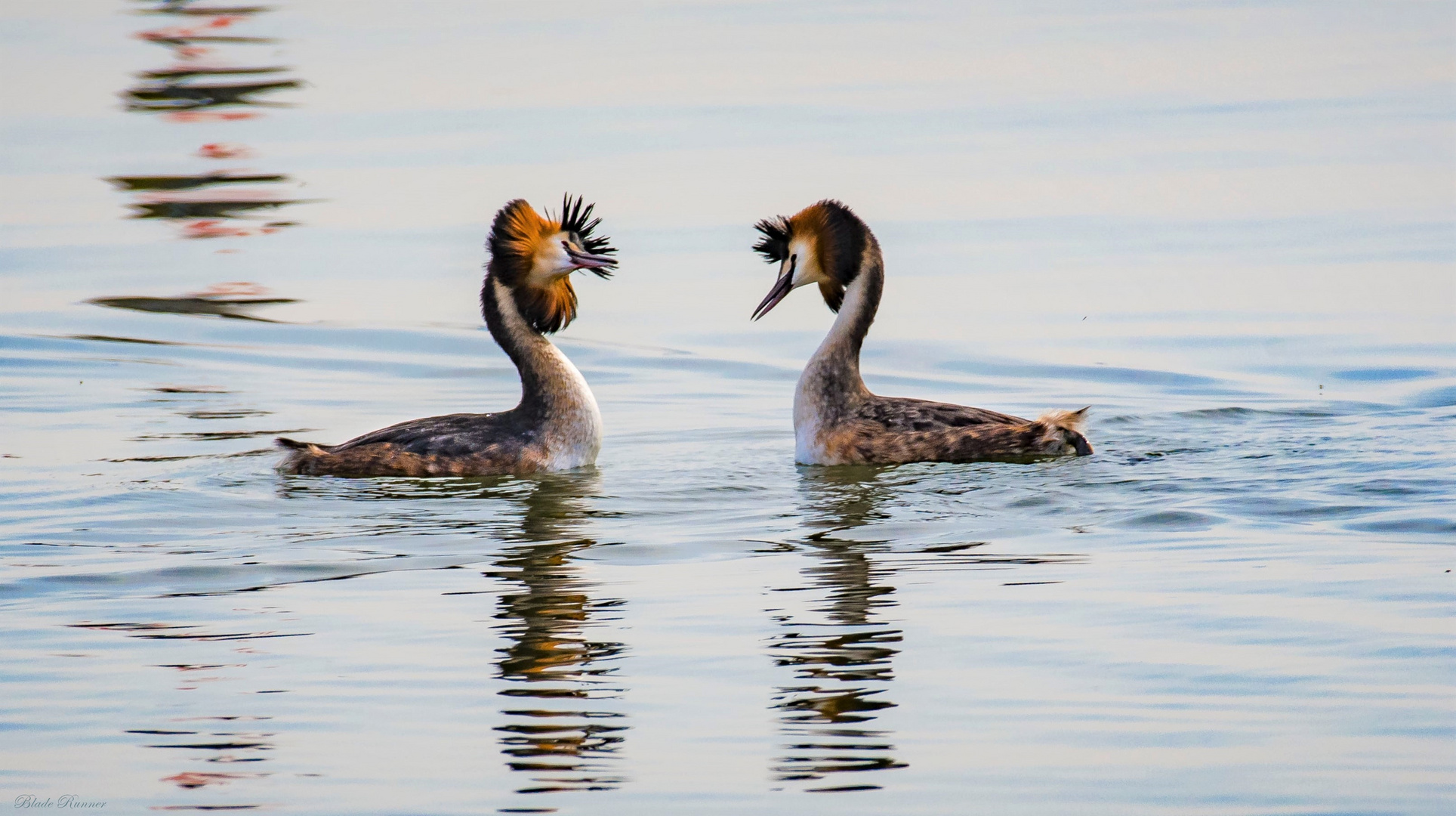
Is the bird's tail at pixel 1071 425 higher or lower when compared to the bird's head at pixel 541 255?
lower

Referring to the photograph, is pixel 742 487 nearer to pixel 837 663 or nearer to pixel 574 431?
pixel 574 431

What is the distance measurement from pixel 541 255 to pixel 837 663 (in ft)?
16.7

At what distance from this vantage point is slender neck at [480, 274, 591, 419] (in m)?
12.2

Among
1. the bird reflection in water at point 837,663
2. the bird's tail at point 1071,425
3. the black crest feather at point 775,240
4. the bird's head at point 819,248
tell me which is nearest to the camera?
the bird reflection in water at point 837,663

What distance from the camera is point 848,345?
12375 mm

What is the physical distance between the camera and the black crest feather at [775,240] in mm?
12492

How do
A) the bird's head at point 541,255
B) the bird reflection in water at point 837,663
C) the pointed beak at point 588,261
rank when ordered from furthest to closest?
the bird's head at point 541,255 → the pointed beak at point 588,261 → the bird reflection in water at point 837,663

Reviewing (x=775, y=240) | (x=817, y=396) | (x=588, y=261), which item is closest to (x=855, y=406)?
(x=817, y=396)

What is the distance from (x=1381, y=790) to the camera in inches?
256

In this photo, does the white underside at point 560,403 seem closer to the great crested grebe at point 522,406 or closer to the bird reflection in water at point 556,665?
the great crested grebe at point 522,406

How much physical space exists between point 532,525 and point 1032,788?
14.2 ft

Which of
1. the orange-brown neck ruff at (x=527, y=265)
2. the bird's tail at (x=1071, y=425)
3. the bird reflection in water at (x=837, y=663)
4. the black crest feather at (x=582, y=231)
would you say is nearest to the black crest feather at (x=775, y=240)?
the black crest feather at (x=582, y=231)

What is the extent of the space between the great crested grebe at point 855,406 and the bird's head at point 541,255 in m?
1.04

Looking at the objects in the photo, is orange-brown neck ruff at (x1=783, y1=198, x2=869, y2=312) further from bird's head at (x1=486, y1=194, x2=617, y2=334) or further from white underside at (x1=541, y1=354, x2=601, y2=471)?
white underside at (x1=541, y1=354, x2=601, y2=471)
